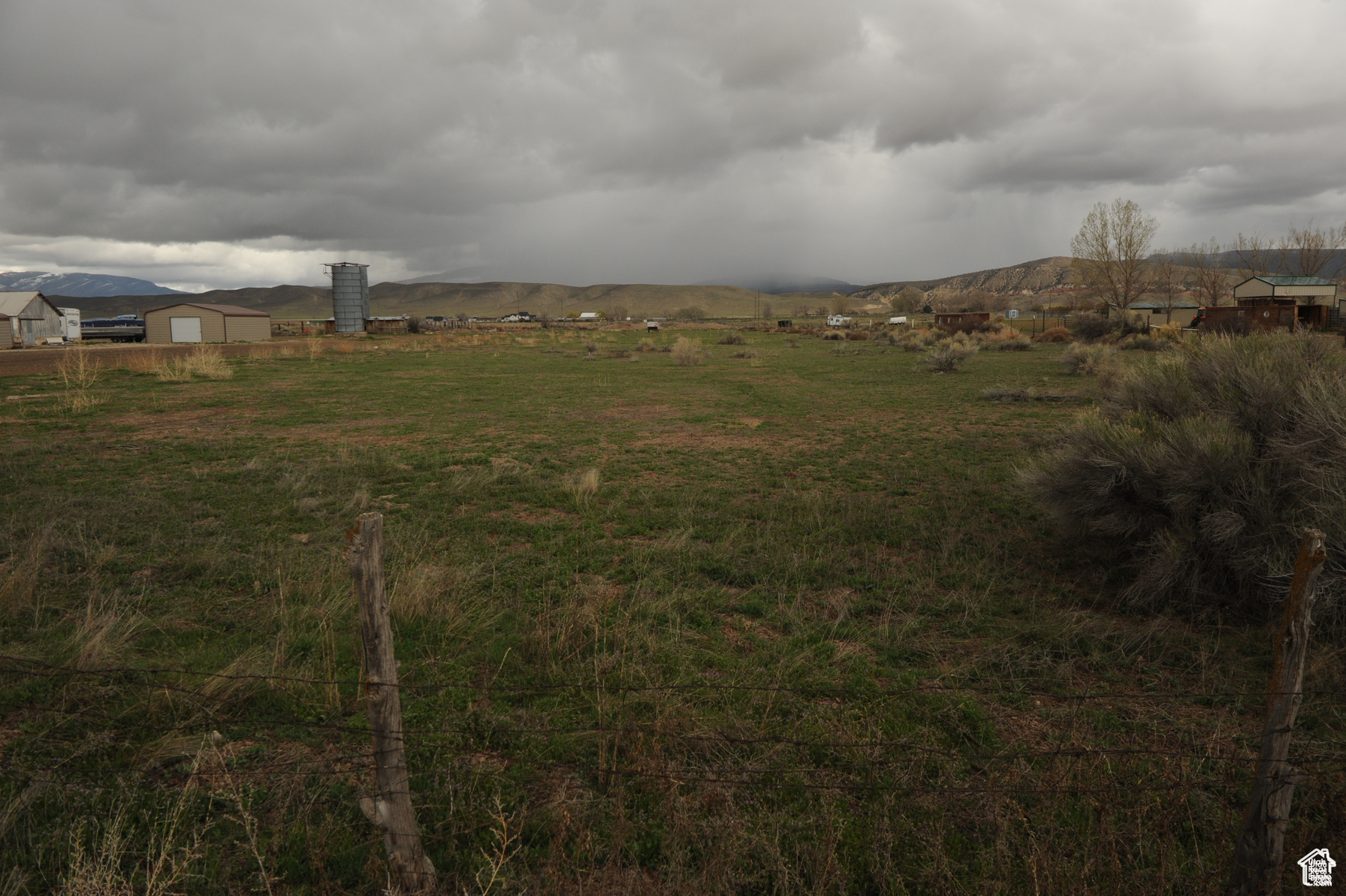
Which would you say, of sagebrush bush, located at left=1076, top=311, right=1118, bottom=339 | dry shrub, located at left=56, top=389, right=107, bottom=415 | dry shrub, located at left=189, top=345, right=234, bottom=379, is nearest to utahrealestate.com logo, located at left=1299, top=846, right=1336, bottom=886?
dry shrub, located at left=56, top=389, right=107, bottom=415

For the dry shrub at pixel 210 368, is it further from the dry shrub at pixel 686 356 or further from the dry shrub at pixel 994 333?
the dry shrub at pixel 994 333

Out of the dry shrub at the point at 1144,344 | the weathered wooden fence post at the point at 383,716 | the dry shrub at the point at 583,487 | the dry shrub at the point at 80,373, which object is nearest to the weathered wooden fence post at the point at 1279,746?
the weathered wooden fence post at the point at 383,716

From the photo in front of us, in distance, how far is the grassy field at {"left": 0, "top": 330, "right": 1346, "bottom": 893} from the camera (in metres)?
3.26

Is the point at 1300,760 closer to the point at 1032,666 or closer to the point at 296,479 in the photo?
the point at 1032,666

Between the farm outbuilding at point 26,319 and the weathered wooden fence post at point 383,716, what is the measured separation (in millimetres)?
60611

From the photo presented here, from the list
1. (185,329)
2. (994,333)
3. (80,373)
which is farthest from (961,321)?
(185,329)

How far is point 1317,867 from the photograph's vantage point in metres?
3.04

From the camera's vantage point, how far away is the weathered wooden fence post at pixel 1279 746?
2.80m

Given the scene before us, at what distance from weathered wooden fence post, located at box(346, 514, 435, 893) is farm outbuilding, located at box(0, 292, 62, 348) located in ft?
199

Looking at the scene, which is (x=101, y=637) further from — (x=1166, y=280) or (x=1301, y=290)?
(x=1166, y=280)

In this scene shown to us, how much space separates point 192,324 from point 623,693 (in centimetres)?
6185

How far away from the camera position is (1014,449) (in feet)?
40.9

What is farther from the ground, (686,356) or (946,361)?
(686,356)

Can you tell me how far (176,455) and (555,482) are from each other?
6.87 meters
